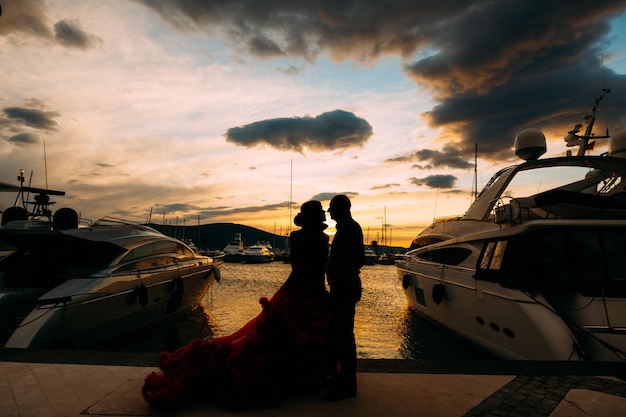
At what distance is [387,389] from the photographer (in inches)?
157

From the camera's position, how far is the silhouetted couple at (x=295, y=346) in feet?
11.9

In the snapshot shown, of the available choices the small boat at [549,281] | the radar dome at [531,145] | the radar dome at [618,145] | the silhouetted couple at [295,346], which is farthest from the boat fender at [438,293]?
the silhouetted couple at [295,346]

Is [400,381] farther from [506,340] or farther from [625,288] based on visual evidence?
[625,288]

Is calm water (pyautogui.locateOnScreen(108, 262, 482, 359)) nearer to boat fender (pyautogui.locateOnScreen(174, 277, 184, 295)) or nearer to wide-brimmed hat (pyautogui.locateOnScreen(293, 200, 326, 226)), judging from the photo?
boat fender (pyautogui.locateOnScreen(174, 277, 184, 295))

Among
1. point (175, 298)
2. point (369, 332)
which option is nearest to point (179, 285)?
point (175, 298)

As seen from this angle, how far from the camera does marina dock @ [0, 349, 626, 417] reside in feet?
11.3

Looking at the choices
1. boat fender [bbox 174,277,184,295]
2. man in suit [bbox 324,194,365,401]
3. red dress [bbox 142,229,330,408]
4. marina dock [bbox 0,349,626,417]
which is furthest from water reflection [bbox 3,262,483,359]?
man in suit [bbox 324,194,365,401]

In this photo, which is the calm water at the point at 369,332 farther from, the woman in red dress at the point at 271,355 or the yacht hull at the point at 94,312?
the woman in red dress at the point at 271,355

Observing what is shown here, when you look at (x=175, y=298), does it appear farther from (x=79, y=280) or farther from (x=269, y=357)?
(x=269, y=357)

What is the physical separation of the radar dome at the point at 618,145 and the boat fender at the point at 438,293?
22.2 feet

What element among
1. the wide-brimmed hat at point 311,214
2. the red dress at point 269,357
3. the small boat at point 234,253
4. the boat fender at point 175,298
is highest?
the wide-brimmed hat at point 311,214

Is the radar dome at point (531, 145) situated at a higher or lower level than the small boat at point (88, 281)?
higher

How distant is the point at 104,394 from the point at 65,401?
33 cm

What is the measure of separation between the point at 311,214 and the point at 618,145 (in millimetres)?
11894
